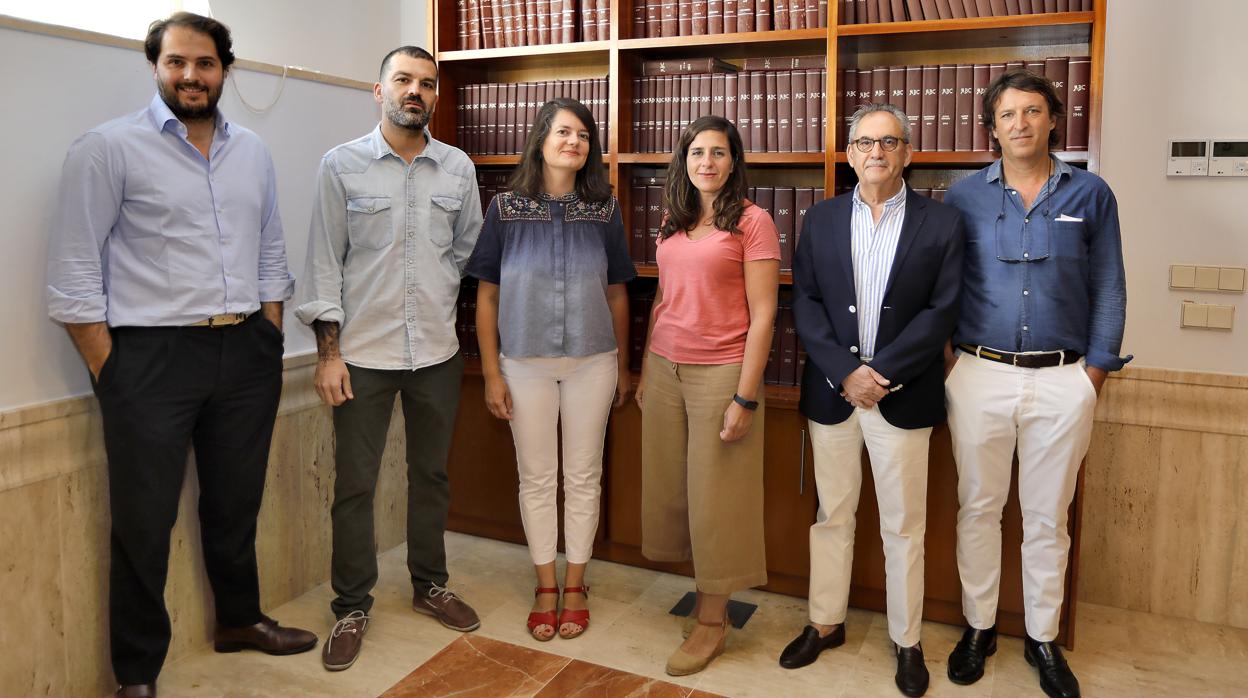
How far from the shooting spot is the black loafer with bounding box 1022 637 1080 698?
2.42m

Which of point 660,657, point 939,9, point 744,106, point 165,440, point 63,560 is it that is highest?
point 939,9

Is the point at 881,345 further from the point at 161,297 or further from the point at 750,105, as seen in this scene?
the point at 161,297

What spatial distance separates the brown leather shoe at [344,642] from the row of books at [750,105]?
5.73 ft

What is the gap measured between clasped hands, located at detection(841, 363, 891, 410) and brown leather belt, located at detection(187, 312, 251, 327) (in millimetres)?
1549

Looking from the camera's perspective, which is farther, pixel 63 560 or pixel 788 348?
pixel 788 348

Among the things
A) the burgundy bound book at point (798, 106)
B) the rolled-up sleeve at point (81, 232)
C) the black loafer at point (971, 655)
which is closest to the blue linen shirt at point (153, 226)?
the rolled-up sleeve at point (81, 232)

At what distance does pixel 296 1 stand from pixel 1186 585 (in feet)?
11.3

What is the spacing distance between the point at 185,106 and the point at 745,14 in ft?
5.47

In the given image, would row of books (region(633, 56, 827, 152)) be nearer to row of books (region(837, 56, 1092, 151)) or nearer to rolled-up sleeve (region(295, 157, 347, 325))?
row of books (region(837, 56, 1092, 151))

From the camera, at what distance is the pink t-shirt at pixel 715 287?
8.04 ft

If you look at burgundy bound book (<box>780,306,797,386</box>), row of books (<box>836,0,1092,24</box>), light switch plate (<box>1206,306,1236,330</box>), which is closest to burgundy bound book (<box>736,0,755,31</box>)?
row of books (<box>836,0,1092,24</box>)

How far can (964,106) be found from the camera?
2.76 metres

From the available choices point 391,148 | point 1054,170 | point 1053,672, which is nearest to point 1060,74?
point 1054,170

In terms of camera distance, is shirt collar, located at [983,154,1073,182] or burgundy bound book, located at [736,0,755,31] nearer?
shirt collar, located at [983,154,1073,182]
